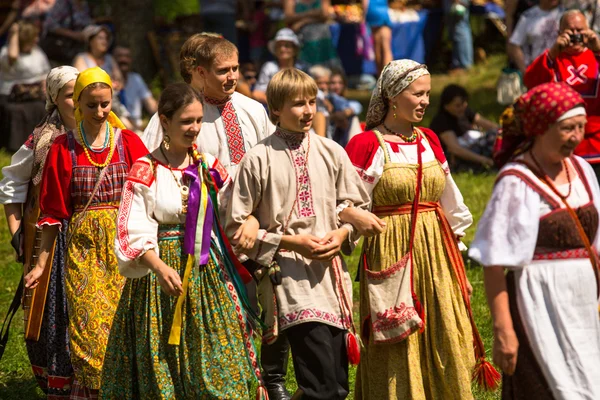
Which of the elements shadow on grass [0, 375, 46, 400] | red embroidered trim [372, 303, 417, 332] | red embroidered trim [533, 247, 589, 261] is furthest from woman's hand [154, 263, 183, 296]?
shadow on grass [0, 375, 46, 400]

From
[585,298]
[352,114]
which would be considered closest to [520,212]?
[585,298]

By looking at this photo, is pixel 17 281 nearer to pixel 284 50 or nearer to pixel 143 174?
pixel 284 50

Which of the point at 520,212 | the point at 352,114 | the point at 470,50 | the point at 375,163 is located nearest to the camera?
the point at 520,212

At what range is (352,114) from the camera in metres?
12.2

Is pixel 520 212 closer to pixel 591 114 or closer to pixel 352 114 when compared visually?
pixel 591 114

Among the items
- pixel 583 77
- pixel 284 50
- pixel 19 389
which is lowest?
pixel 19 389

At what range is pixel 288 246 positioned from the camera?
510 centimetres

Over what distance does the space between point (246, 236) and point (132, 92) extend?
30.5 ft

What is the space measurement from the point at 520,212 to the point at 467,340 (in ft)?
5.02

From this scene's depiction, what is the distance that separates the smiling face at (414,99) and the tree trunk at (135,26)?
10.7m

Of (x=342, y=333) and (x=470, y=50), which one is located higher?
(x=470, y=50)

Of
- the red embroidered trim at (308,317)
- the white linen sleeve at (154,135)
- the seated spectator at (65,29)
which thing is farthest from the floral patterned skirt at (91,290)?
the seated spectator at (65,29)

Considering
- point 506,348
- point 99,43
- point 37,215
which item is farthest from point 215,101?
point 99,43

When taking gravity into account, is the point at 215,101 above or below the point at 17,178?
above
